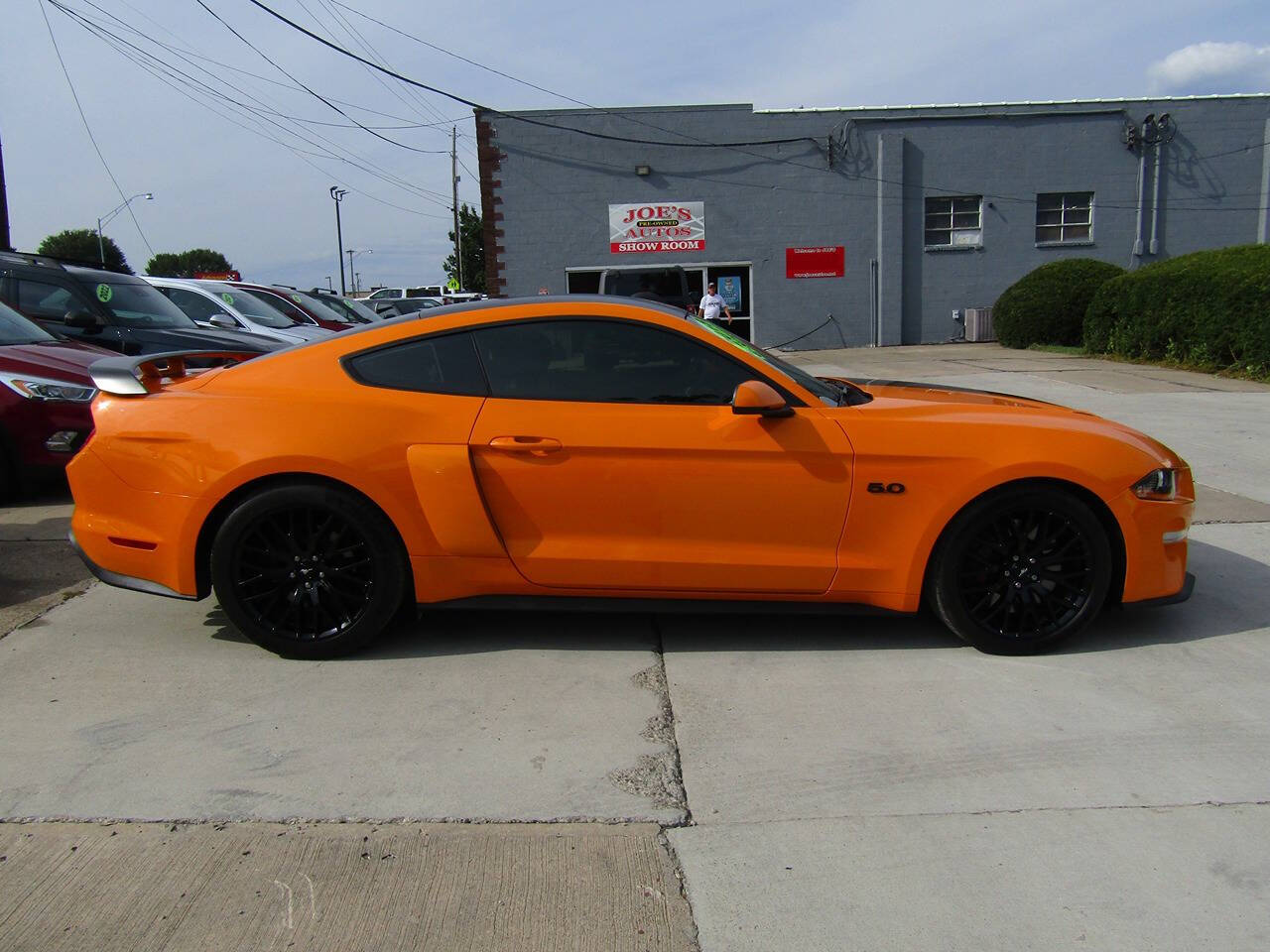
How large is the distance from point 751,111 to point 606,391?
74.9 ft

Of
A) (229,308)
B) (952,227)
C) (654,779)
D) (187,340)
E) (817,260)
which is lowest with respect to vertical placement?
(654,779)

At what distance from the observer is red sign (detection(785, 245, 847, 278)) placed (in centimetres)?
2592

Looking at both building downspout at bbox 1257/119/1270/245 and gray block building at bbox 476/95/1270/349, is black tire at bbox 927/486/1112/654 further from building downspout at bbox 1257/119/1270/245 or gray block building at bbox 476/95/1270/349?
building downspout at bbox 1257/119/1270/245

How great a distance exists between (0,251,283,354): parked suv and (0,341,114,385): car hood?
4.85 ft

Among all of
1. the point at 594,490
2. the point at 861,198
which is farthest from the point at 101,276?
the point at 861,198

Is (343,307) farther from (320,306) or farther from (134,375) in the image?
(134,375)

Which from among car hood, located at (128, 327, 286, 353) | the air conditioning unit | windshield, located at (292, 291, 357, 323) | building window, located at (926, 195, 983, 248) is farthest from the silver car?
the air conditioning unit

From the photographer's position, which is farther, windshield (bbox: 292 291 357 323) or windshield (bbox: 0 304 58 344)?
windshield (bbox: 292 291 357 323)

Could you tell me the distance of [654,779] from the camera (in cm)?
335

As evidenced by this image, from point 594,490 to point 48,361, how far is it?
17.4 ft

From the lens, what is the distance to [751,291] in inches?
1022

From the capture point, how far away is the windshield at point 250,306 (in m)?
14.6

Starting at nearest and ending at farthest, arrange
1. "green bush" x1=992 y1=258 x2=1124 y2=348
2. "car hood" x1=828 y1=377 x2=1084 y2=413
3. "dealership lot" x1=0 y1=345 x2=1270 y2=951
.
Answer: "dealership lot" x1=0 y1=345 x2=1270 y2=951 → "car hood" x1=828 y1=377 x2=1084 y2=413 → "green bush" x1=992 y1=258 x2=1124 y2=348

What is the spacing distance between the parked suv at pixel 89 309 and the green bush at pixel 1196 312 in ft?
43.1
